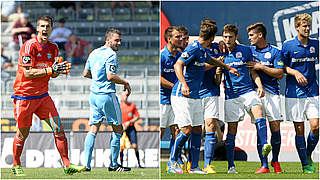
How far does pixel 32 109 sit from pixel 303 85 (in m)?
3.58

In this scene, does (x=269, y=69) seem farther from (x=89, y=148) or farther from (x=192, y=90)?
(x=89, y=148)

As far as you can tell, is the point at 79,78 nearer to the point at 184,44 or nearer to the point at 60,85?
the point at 60,85

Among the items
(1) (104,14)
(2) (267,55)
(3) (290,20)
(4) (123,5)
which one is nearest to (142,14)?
(4) (123,5)

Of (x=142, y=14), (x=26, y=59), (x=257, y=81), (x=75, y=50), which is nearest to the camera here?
(x=26, y=59)

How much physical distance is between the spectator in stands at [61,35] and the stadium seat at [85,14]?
158 centimetres

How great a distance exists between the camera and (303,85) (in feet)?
23.9

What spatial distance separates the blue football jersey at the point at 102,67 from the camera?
6.80 meters

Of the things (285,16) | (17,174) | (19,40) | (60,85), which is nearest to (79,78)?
(60,85)

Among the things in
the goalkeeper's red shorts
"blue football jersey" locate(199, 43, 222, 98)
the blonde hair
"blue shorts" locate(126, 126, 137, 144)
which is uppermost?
the blonde hair

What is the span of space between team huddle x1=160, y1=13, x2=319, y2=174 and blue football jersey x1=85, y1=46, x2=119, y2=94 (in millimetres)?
788

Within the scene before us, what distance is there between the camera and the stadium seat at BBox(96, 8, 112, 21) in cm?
2191

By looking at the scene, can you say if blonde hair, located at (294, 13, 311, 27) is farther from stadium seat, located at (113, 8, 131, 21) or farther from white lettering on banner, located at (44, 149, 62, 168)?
stadium seat, located at (113, 8, 131, 21)

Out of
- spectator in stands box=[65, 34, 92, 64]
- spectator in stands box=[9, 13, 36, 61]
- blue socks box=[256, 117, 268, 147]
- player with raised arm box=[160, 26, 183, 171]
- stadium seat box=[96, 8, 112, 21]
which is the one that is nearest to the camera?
blue socks box=[256, 117, 268, 147]

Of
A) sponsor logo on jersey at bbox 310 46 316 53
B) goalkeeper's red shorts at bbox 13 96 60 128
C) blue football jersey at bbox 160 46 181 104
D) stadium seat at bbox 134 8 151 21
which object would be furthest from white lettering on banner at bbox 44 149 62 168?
stadium seat at bbox 134 8 151 21
